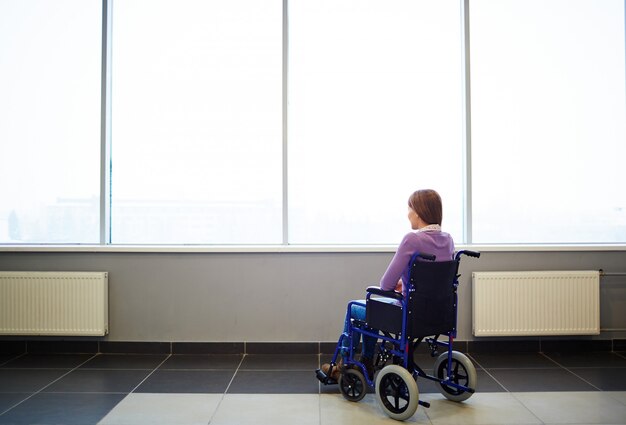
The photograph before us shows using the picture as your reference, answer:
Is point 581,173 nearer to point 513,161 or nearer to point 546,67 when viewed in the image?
point 513,161

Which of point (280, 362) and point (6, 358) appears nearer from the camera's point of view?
point (280, 362)

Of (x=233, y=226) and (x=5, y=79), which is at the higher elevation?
(x=5, y=79)

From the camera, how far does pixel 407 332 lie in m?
2.73

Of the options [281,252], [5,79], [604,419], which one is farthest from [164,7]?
[604,419]

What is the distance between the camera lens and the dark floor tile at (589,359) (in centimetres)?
374

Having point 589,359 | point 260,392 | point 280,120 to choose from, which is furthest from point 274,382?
point 589,359

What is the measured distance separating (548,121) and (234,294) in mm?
2586

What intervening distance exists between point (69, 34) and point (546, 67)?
3.45 meters

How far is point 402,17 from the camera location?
13.9 ft

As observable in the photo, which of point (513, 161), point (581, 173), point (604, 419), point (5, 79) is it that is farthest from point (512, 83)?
point (5, 79)

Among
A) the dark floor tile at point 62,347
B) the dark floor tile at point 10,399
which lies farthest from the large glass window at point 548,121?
the dark floor tile at point 10,399

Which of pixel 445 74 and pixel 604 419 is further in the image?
pixel 445 74

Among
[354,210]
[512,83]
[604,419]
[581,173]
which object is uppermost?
[512,83]

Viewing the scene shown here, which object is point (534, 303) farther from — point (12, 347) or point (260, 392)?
point (12, 347)
